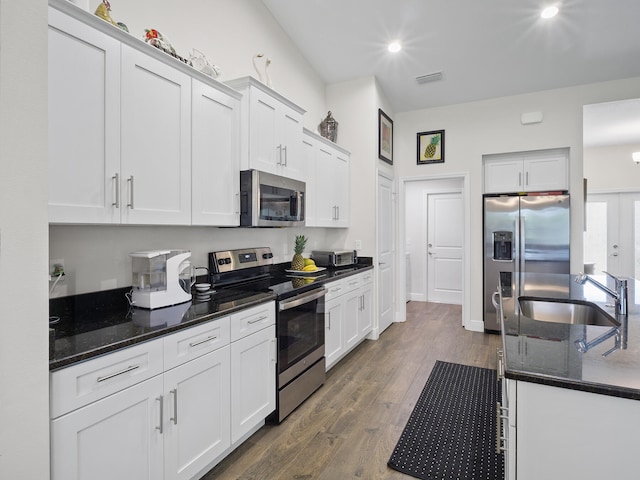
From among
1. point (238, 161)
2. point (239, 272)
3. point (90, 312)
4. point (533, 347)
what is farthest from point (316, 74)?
point (533, 347)

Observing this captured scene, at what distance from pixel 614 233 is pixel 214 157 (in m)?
7.36

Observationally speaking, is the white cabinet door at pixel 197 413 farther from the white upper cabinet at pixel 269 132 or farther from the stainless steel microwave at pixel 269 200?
the white upper cabinet at pixel 269 132

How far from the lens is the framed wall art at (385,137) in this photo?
440 centimetres

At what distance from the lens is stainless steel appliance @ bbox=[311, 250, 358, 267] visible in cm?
388

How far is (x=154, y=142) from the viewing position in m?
1.84

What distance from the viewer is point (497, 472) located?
1937 mm

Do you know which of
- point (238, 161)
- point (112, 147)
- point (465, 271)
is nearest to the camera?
point (112, 147)

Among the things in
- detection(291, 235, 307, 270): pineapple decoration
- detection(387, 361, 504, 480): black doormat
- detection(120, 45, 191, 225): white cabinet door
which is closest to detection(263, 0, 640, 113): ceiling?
detection(120, 45, 191, 225): white cabinet door

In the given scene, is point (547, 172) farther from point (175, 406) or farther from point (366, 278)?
point (175, 406)

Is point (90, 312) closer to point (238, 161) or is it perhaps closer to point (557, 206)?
point (238, 161)

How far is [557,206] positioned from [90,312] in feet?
15.5

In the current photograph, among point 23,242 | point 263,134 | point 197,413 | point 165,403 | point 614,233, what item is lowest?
point 197,413

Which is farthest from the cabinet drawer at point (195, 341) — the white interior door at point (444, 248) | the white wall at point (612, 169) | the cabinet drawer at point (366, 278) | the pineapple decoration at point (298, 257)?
the white wall at point (612, 169)

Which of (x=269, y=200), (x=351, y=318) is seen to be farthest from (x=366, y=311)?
(x=269, y=200)
